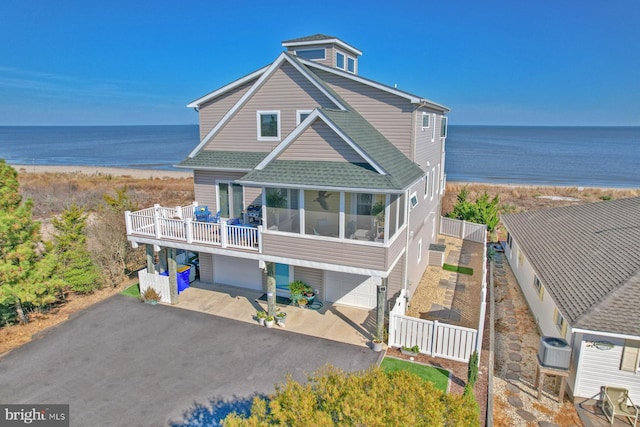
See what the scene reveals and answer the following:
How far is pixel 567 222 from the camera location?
19062 mm

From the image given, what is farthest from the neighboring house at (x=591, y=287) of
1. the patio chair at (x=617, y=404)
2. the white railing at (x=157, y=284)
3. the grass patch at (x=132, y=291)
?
the grass patch at (x=132, y=291)

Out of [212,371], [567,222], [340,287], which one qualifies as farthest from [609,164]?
[212,371]

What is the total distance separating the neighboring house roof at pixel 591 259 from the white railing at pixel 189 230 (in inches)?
400

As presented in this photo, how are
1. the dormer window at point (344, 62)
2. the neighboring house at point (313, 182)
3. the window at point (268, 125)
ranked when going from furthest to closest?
the dormer window at point (344, 62), the window at point (268, 125), the neighboring house at point (313, 182)

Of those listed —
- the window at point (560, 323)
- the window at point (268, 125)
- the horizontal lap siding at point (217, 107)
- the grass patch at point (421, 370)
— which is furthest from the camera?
the horizontal lap siding at point (217, 107)

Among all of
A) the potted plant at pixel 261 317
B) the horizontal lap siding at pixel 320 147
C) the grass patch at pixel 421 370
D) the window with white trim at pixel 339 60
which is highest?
the window with white trim at pixel 339 60

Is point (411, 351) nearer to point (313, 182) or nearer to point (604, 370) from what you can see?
point (604, 370)

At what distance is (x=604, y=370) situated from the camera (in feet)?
35.1

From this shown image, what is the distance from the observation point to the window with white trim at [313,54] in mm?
18312

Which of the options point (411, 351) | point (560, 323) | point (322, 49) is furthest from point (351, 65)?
point (560, 323)

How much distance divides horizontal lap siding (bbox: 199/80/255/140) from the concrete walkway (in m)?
7.55

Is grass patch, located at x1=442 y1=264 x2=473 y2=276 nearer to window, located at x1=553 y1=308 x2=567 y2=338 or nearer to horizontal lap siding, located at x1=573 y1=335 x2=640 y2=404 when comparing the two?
window, located at x1=553 y1=308 x2=567 y2=338

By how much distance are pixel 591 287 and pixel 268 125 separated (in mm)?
12957

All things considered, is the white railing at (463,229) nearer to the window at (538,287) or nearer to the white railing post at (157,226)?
the window at (538,287)
